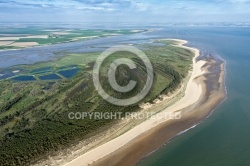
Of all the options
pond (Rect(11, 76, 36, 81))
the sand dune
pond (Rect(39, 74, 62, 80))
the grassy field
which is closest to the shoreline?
the sand dune

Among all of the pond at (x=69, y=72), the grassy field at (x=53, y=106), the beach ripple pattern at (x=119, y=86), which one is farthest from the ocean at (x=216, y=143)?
the pond at (x=69, y=72)

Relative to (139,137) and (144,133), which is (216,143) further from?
(139,137)

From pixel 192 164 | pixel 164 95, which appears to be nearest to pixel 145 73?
pixel 164 95

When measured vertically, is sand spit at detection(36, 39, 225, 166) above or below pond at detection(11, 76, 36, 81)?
below

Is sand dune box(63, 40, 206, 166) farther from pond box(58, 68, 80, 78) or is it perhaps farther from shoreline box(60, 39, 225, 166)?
pond box(58, 68, 80, 78)

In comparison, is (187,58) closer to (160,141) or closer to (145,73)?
(145,73)

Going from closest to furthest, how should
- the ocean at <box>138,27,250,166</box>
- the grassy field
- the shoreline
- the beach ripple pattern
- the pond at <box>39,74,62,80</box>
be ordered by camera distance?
the ocean at <box>138,27,250,166</box> → the shoreline → the grassy field → the beach ripple pattern → the pond at <box>39,74,62,80</box>

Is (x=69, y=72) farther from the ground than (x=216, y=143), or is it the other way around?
(x=69, y=72)

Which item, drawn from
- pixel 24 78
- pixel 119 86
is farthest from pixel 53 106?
pixel 24 78

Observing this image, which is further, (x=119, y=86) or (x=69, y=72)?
(x=69, y=72)
